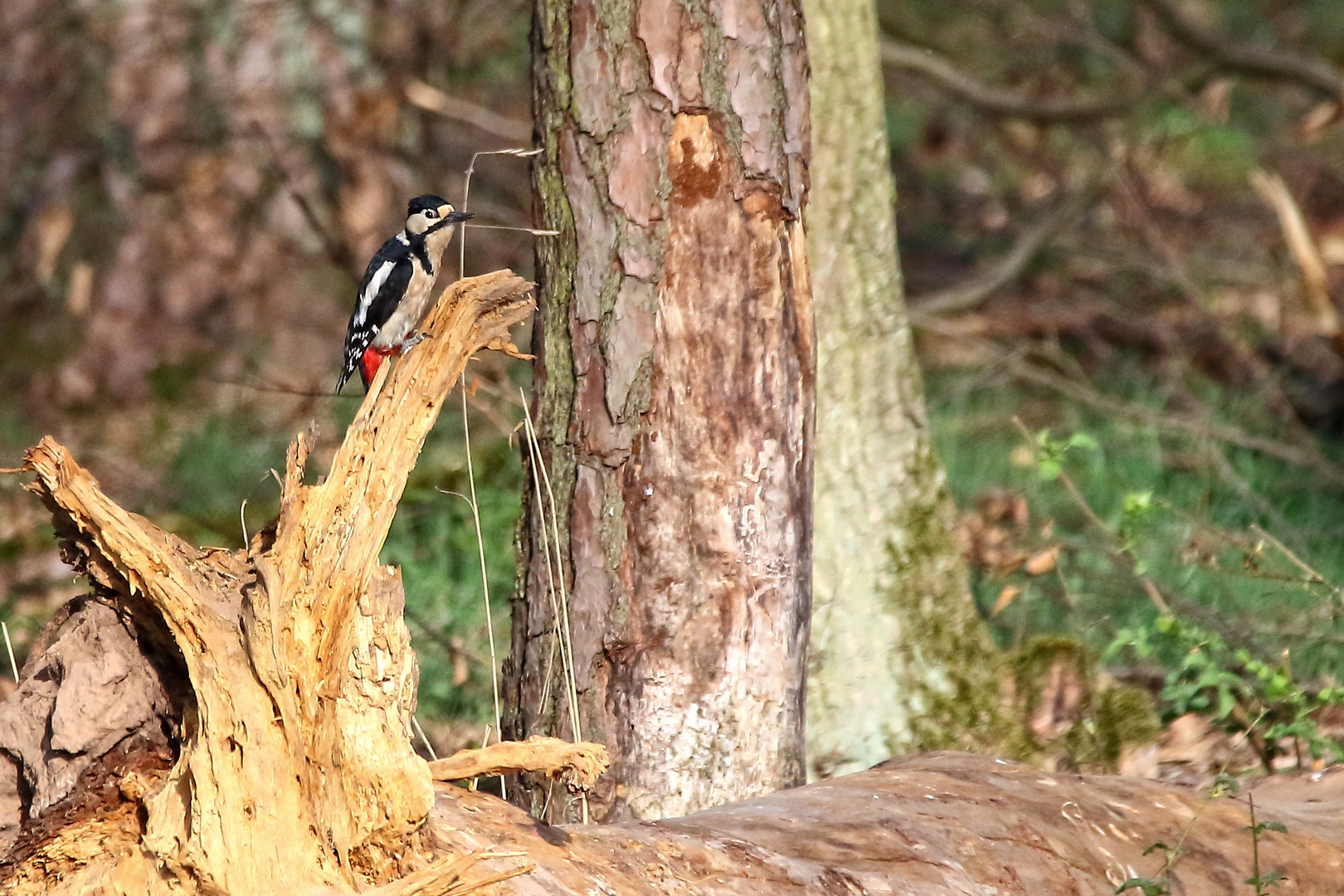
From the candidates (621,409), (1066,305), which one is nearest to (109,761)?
(621,409)

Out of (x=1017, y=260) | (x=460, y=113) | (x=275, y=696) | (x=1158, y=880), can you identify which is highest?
(x=460, y=113)

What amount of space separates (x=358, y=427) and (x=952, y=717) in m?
2.13

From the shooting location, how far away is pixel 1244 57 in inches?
291

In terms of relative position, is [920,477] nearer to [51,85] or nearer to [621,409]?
[621,409]

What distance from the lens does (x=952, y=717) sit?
4.03m

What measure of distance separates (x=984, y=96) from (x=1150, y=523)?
2.76m

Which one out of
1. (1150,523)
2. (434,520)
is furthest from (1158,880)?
(434,520)

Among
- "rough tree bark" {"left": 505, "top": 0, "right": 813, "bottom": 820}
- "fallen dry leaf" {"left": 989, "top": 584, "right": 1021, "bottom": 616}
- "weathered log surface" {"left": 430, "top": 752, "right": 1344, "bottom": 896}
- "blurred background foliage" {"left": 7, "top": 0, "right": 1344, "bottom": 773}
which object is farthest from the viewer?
"blurred background foliage" {"left": 7, "top": 0, "right": 1344, "bottom": 773}

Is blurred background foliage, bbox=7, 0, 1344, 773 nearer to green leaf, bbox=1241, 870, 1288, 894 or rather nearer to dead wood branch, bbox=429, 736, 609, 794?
green leaf, bbox=1241, 870, 1288, 894

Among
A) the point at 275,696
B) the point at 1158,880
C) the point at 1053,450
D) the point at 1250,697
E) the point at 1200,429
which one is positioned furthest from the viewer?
the point at 1200,429

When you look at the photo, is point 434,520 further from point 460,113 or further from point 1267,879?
point 1267,879

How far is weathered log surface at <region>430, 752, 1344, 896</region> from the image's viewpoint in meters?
2.39

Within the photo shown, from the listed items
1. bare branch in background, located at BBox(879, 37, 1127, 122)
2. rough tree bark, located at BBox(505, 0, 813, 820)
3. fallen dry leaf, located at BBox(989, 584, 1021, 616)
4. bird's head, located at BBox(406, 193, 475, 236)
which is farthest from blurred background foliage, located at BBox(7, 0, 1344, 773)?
rough tree bark, located at BBox(505, 0, 813, 820)

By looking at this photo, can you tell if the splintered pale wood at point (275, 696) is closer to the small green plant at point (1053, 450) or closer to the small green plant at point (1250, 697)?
the small green plant at point (1053, 450)
